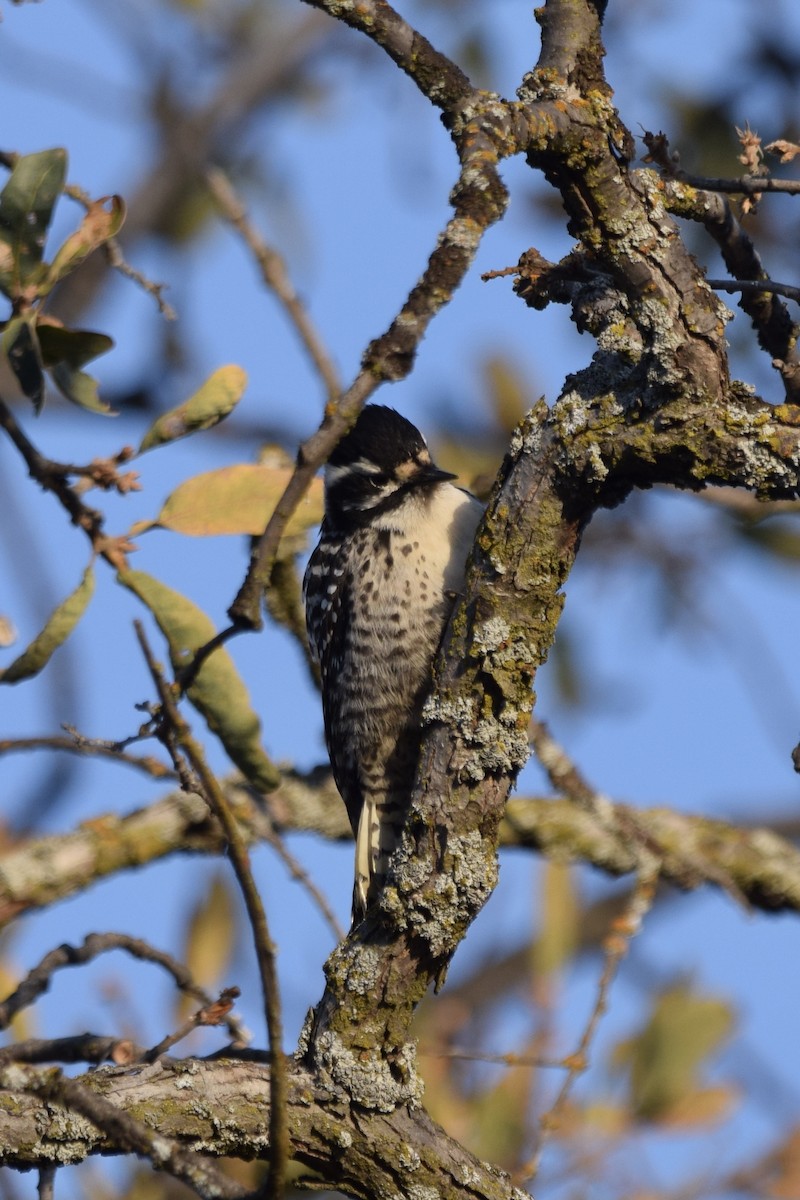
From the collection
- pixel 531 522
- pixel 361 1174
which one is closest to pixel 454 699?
pixel 531 522

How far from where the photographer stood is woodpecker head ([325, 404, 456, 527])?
14.9 ft

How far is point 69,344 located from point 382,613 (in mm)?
1667

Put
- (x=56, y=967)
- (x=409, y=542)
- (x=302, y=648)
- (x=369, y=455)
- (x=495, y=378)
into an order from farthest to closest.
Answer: (x=495, y=378), (x=302, y=648), (x=369, y=455), (x=409, y=542), (x=56, y=967)

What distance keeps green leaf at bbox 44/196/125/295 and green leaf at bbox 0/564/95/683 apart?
0.60 m

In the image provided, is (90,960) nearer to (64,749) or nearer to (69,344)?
(64,749)

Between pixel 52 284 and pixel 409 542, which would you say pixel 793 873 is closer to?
pixel 409 542

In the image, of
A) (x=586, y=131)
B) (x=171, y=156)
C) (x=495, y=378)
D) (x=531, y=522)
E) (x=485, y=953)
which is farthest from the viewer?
(x=171, y=156)

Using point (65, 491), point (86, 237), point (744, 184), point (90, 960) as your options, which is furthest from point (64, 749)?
point (744, 184)

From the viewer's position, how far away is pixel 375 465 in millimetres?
4586

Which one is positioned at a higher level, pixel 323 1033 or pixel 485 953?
pixel 485 953

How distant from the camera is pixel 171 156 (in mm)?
7980

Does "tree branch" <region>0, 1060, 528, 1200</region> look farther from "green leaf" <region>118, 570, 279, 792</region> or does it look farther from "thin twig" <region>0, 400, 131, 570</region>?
"thin twig" <region>0, 400, 131, 570</region>

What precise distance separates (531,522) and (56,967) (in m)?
1.47

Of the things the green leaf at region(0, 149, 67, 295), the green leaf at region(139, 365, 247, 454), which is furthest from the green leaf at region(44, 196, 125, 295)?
the green leaf at region(139, 365, 247, 454)
